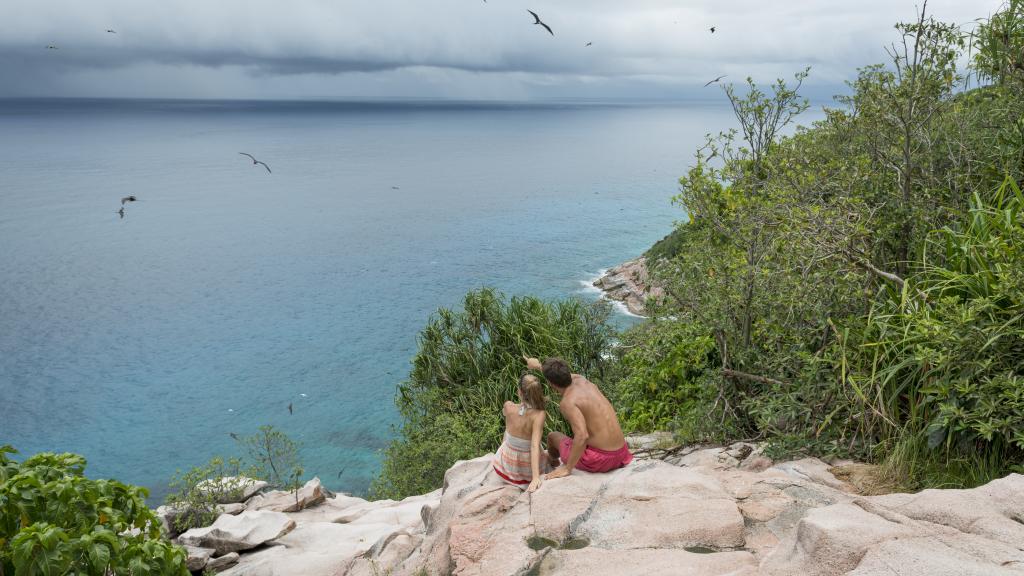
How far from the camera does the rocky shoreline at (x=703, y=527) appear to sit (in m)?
5.22

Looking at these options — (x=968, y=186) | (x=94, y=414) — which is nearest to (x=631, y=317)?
(x=94, y=414)

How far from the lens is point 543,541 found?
23.4ft

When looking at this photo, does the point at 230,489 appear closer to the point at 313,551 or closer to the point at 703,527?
the point at 313,551

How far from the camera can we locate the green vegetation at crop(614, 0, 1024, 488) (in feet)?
25.0

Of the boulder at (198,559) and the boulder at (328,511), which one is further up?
the boulder at (198,559)

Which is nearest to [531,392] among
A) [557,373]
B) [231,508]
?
[557,373]

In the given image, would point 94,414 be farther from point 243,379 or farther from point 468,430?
point 468,430

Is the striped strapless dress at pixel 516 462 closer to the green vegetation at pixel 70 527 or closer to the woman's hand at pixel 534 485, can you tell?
the woman's hand at pixel 534 485

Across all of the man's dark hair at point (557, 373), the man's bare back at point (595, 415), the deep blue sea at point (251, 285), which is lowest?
the deep blue sea at point (251, 285)

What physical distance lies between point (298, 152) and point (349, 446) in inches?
6020

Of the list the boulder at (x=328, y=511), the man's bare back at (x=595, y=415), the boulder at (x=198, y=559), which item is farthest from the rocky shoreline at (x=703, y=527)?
the boulder at (x=328, y=511)

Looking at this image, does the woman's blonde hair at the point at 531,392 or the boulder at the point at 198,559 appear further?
the boulder at the point at 198,559

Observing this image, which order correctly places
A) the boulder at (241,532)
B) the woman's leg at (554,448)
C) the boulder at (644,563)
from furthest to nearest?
the boulder at (241,532), the woman's leg at (554,448), the boulder at (644,563)

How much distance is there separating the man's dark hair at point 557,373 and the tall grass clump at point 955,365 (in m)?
3.47
